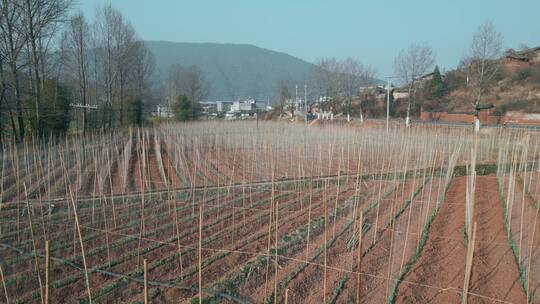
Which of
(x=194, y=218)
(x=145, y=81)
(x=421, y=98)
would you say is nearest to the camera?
(x=194, y=218)

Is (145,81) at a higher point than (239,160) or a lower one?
higher

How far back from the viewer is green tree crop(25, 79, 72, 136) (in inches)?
433

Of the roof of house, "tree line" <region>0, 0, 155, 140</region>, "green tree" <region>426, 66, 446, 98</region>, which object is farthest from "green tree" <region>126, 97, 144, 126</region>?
the roof of house

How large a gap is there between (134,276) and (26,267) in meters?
1.02

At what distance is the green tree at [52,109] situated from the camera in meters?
11.0

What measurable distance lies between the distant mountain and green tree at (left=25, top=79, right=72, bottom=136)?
87680 millimetres

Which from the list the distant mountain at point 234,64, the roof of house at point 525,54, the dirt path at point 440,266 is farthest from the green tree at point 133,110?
the distant mountain at point 234,64

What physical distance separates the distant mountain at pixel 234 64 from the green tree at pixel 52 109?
87.7 metres

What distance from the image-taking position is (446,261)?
3.87 m

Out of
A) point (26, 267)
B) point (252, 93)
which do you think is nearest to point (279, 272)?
point (26, 267)

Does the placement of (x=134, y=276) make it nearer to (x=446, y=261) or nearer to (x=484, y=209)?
(x=446, y=261)

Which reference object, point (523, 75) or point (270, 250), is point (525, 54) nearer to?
point (523, 75)

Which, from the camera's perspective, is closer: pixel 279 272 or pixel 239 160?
pixel 279 272

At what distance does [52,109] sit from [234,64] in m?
143
